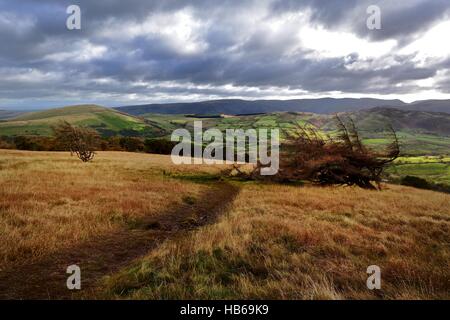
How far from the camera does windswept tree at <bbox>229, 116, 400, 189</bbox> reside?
24.5 meters

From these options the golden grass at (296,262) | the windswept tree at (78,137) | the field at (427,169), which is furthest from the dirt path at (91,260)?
the field at (427,169)

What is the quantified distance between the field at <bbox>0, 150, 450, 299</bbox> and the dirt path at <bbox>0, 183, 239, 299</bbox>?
0.03m

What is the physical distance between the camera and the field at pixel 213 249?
5.65m

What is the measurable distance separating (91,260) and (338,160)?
21.2m

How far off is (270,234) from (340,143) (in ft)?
61.9

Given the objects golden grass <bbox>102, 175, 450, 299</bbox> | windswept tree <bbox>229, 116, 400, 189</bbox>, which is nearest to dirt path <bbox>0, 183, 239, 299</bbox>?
golden grass <bbox>102, 175, 450, 299</bbox>

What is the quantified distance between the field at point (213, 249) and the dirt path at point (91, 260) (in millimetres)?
29

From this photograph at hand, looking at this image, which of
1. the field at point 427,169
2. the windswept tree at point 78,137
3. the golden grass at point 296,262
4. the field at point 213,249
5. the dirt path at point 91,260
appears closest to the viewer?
the golden grass at point 296,262

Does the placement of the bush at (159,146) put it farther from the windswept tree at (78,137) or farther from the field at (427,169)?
the field at (427,169)

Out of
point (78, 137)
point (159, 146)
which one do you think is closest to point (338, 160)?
point (78, 137)

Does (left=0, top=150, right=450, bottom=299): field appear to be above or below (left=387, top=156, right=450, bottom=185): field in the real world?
above

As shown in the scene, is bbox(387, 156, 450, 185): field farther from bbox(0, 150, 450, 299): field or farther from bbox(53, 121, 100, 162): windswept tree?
bbox(0, 150, 450, 299): field

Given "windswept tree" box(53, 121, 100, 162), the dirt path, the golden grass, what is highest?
"windswept tree" box(53, 121, 100, 162)

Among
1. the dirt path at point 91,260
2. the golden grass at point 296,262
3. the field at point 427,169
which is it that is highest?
the golden grass at point 296,262
